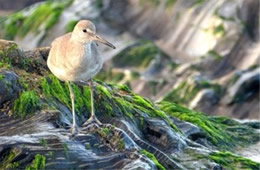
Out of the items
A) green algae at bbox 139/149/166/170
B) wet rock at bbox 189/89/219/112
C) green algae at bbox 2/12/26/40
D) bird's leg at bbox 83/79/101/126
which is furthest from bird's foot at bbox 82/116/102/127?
green algae at bbox 2/12/26/40

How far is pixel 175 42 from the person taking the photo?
21.1 metres

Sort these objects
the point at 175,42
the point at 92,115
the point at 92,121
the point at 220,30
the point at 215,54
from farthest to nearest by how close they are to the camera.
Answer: the point at 175,42 → the point at 220,30 → the point at 215,54 → the point at 92,115 → the point at 92,121

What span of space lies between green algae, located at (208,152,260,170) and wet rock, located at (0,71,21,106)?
2.43m

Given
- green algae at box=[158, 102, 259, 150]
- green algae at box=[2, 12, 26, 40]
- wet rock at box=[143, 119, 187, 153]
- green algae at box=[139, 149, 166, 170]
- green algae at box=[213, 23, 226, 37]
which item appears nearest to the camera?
green algae at box=[139, 149, 166, 170]

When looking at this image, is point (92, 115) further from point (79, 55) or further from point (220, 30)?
point (220, 30)

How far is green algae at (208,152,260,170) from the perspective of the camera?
9461 millimetres

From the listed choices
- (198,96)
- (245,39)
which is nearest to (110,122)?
(198,96)

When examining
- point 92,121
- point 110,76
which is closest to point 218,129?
point 92,121

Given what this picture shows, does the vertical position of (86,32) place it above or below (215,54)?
below

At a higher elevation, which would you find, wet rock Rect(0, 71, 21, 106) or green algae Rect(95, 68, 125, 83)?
green algae Rect(95, 68, 125, 83)

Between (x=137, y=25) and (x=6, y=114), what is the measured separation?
1413 centimetres

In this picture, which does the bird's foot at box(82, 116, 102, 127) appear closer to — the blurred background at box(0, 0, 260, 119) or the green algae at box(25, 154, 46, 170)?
the green algae at box(25, 154, 46, 170)

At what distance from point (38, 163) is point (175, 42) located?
13.7 m

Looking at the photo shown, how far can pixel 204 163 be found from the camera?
9.15m
